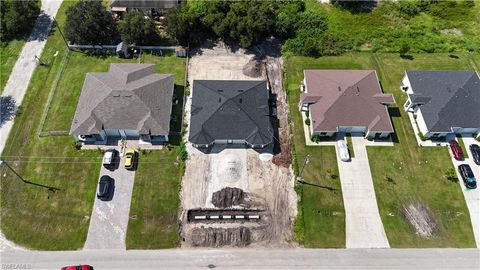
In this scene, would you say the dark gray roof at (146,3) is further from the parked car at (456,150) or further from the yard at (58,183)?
the parked car at (456,150)

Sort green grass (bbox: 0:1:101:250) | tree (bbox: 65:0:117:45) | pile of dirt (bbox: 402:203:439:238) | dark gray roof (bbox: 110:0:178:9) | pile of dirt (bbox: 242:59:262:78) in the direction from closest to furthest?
green grass (bbox: 0:1:101:250), pile of dirt (bbox: 402:203:439:238), tree (bbox: 65:0:117:45), pile of dirt (bbox: 242:59:262:78), dark gray roof (bbox: 110:0:178:9)

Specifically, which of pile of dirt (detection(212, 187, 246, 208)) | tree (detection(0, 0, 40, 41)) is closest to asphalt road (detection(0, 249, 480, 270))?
pile of dirt (detection(212, 187, 246, 208))

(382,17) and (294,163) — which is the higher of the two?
(382,17)

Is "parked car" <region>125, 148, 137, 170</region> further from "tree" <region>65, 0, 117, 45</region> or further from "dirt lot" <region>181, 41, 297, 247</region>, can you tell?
"tree" <region>65, 0, 117, 45</region>

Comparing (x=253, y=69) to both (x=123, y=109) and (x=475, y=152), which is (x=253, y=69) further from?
(x=475, y=152)

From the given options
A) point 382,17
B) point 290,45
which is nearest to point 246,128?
point 290,45

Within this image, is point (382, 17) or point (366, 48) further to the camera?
point (382, 17)

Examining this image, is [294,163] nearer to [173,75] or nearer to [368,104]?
[368,104]

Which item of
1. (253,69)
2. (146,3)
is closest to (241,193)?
(253,69)
